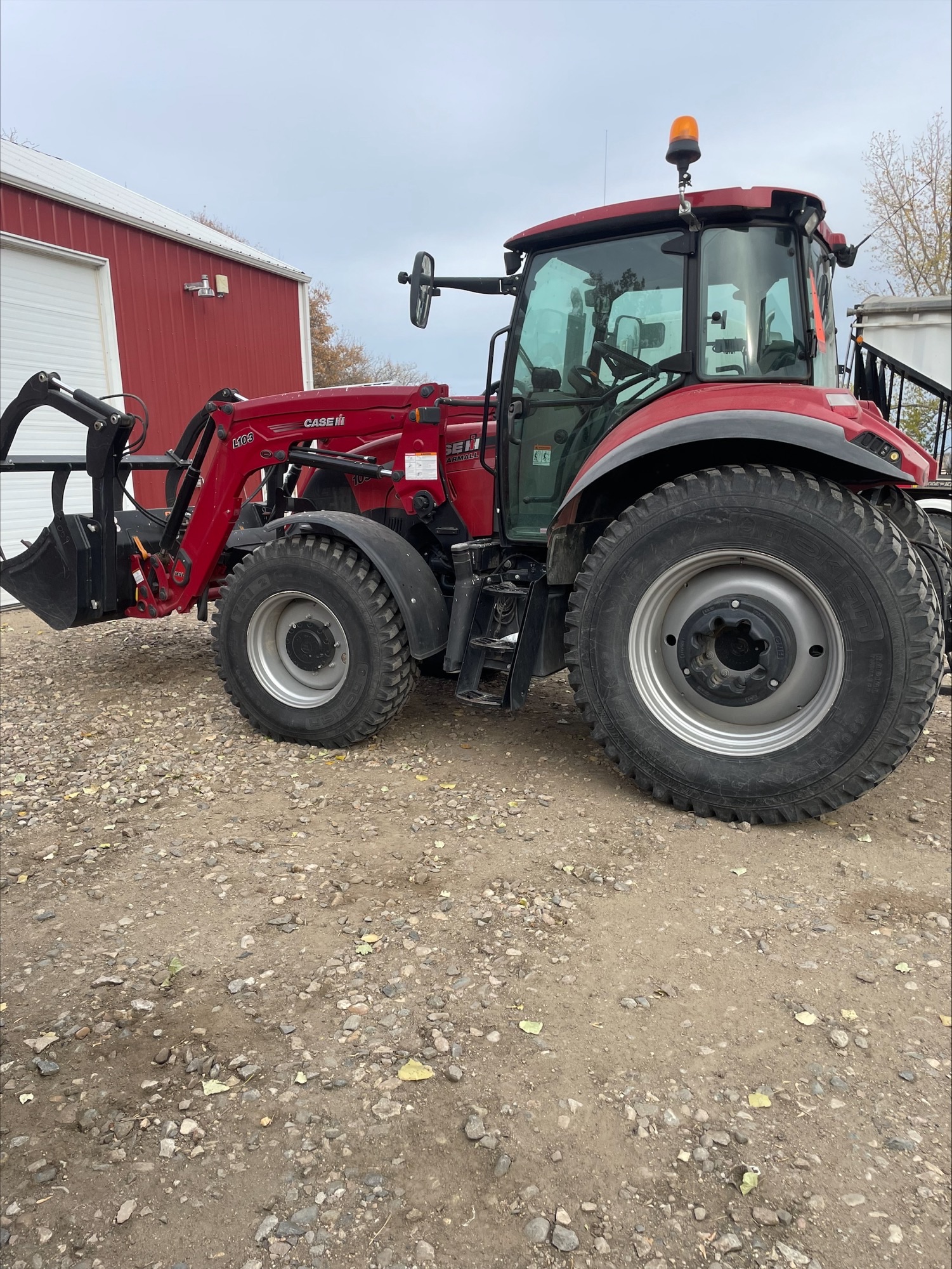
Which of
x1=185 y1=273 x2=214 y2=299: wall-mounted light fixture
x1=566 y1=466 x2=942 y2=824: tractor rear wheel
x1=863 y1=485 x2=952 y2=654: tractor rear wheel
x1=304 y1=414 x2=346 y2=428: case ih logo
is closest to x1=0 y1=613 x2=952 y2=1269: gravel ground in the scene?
x1=566 y1=466 x2=942 y2=824: tractor rear wheel

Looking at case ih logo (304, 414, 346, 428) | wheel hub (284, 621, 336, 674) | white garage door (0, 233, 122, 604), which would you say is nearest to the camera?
wheel hub (284, 621, 336, 674)

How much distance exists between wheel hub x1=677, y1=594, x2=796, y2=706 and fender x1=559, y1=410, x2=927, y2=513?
642mm

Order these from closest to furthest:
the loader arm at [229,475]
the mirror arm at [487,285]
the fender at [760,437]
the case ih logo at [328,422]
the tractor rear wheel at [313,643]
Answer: the fender at [760,437], the mirror arm at [487,285], the tractor rear wheel at [313,643], the loader arm at [229,475], the case ih logo at [328,422]

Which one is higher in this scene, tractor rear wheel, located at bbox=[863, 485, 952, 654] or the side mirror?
the side mirror

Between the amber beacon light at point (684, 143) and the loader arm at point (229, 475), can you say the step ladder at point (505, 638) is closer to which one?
the loader arm at point (229, 475)

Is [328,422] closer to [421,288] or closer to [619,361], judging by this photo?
[421,288]

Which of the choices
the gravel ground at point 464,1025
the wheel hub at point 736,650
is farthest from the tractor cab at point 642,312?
the gravel ground at point 464,1025

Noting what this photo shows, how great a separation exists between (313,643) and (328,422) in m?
1.32

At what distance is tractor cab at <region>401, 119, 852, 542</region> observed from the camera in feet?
11.7

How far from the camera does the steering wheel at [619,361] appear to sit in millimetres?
3797

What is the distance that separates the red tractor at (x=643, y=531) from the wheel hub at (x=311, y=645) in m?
0.02

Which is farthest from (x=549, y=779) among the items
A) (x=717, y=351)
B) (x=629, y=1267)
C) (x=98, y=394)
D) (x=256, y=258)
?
(x=256, y=258)

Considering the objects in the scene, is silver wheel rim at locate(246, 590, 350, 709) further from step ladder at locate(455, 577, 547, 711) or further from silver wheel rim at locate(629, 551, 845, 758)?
silver wheel rim at locate(629, 551, 845, 758)

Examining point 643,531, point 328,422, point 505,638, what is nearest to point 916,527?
point 643,531
